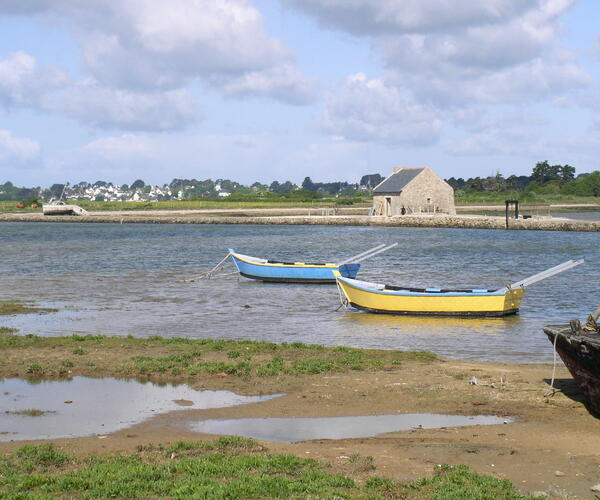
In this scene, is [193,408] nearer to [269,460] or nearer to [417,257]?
[269,460]

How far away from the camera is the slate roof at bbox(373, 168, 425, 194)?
9697 cm

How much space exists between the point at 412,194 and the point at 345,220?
959 cm

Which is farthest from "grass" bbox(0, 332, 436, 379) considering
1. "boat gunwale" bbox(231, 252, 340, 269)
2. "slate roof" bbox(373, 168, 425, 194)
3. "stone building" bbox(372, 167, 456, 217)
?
"slate roof" bbox(373, 168, 425, 194)

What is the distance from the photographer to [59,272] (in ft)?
141

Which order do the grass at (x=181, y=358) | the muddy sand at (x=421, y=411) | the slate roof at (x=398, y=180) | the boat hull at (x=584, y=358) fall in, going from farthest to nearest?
the slate roof at (x=398, y=180) → the grass at (x=181, y=358) → the boat hull at (x=584, y=358) → the muddy sand at (x=421, y=411)

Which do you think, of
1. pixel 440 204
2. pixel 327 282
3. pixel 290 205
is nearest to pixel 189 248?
pixel 327 282

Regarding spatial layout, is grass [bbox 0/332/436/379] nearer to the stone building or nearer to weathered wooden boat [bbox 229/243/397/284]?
weathered wooden boat [bbox 229/243/397/284]

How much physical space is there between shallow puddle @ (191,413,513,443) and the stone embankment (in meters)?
76.9

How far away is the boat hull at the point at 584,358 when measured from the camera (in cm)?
1203

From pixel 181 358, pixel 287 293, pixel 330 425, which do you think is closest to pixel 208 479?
pixel 330 425

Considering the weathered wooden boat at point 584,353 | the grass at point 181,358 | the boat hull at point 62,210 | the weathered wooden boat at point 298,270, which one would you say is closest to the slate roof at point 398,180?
the boat hull at point 62,210

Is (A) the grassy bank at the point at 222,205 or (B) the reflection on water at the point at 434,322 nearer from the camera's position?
(B) the reflection on water at the point at 434,322

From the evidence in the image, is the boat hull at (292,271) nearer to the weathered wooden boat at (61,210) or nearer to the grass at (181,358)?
the grass at (181,358)

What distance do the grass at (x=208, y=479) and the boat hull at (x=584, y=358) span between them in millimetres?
3564
